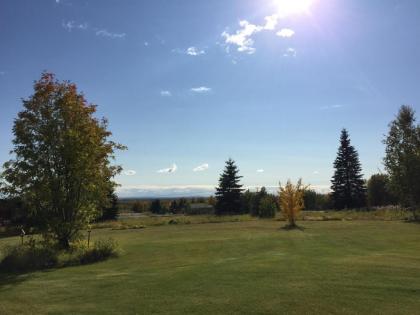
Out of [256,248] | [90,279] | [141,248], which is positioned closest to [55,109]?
[141,248]

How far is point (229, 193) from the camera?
64.7 meters

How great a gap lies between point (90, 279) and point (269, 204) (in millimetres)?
33083

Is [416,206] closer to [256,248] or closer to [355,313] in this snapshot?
[256,248]

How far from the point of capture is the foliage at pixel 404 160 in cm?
2503

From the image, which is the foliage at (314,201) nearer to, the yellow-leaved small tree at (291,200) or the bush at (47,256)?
the yellow-leaved small tree at (291,200)

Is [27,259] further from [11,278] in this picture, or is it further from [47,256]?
[11,278]

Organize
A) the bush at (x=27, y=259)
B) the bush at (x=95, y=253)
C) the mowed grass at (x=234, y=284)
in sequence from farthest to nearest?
the bush at (x=95, y=253) < the bush at (x=27, y=259) < the mowed grass at (x=234, y=284)

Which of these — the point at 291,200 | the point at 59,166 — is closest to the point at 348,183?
the point at 291,200

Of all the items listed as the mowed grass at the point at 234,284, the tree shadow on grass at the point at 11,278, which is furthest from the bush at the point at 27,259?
the mowed grass at the point at 234,284

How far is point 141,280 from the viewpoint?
10039 mm

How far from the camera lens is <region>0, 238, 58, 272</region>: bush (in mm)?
13570

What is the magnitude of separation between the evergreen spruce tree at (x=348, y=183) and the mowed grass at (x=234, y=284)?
45.3 m

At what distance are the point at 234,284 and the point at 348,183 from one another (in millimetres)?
53262

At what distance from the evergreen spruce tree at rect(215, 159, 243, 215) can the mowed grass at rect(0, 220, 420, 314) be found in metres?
49.9
